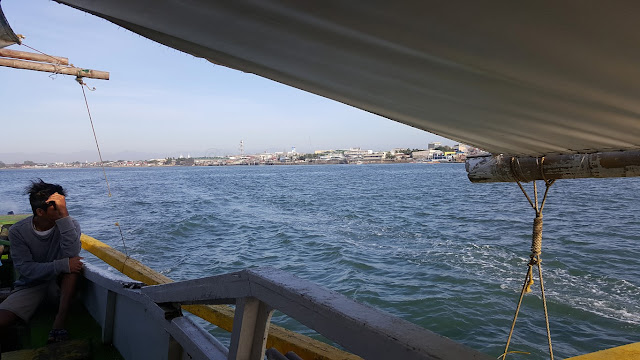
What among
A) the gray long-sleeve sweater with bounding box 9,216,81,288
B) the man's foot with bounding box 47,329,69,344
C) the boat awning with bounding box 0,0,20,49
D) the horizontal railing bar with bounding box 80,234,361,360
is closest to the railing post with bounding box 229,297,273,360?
the horizontal railing bar with bounding box 80,234,361,360

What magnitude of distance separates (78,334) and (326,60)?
4.04 metres

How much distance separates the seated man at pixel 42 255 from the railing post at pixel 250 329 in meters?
2.87

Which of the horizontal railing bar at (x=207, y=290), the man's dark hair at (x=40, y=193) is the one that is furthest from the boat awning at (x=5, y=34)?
the horizontal railing bar at (x=207, y=290)

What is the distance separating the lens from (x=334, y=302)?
138 cm

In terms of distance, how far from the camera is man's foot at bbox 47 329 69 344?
361cm

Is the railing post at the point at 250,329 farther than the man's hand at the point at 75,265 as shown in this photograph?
No

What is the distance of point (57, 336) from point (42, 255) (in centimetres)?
86

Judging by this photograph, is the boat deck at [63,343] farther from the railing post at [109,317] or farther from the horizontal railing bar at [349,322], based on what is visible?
the horizontal railing bar at [349,322]

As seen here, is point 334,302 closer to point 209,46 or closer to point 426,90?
point 426,90

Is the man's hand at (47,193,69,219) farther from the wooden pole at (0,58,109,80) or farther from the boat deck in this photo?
the wooden pole at (0,58,109,80)

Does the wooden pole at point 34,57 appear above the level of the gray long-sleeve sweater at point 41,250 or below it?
above

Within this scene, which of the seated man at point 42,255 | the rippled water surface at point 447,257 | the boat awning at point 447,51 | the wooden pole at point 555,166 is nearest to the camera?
the boat awning at point 447,51

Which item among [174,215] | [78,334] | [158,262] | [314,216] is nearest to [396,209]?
[314,216]

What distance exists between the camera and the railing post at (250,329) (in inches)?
69.2
